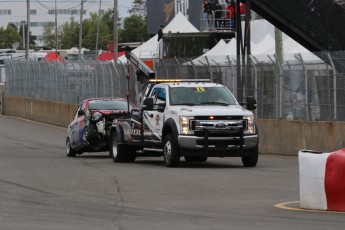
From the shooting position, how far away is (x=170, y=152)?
2173cm

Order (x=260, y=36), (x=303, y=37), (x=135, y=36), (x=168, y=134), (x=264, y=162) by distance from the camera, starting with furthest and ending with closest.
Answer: (x=135, y=36) → (x=260, y=36) → (x=303, y=37) → (x=264, y=162) → (x=168, y=134)

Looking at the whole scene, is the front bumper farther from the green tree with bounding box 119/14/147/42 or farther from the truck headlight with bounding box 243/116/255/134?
the green tree with bounding box 119/14/147/42

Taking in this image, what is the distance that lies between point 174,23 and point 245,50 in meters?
31.8

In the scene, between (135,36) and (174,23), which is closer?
(174,23)

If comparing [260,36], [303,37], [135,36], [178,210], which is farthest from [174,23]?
[135,36]

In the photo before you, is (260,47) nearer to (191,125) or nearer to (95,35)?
(191,125)

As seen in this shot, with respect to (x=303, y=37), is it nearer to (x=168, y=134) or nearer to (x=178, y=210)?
(x=168, y=134)

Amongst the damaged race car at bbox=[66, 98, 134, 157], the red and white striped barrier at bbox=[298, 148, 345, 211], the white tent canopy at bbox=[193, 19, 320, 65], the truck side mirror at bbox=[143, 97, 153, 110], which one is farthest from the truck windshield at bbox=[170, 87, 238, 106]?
the white tent canopy at bbox=[193, 19, 320, 65]

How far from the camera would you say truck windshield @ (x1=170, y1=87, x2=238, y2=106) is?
2241 cm

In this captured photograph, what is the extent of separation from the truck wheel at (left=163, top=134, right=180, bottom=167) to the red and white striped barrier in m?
7.65

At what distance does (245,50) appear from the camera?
30.7m

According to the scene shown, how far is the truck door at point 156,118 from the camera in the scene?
22.4 meters

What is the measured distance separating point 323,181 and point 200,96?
911 cm

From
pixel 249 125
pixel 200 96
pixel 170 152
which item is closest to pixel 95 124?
pixel 200 96
